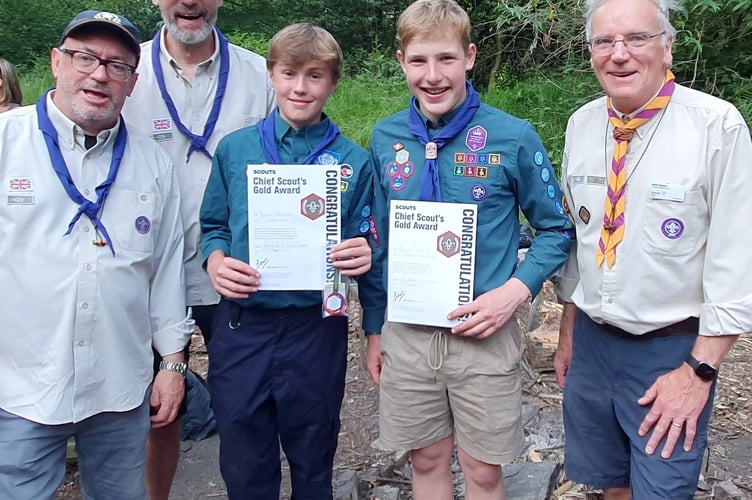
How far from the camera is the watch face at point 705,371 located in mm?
2375

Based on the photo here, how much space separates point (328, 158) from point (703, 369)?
1.51m

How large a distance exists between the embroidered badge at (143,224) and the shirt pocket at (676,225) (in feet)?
5.68

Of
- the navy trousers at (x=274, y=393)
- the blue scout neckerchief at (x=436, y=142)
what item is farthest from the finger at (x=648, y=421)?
the navy trousers at (x=274, y=393)

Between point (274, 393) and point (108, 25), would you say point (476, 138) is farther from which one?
point (108, 25)

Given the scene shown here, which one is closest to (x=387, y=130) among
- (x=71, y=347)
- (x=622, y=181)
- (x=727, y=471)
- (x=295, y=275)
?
(x=295, y=275)

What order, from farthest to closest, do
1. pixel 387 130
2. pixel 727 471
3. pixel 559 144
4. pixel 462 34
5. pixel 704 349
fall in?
pixel 559 144 → pixel 727 471 → pixel 387 130 → pixel 462 34 → pixel 704 349

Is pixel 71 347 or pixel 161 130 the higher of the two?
pixel 161 130

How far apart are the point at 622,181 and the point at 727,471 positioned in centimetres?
226

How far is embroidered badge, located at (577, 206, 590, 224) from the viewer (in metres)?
2.64

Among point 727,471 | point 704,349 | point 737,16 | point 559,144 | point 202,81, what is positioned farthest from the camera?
point 559,144

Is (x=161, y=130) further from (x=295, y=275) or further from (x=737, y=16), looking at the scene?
(x=737, y=16)

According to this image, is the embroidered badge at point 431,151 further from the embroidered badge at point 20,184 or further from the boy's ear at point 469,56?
the embroidered badge at point 20,184

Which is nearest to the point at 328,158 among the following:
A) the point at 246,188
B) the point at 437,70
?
the point at 246,188

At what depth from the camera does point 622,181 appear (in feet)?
8.21
